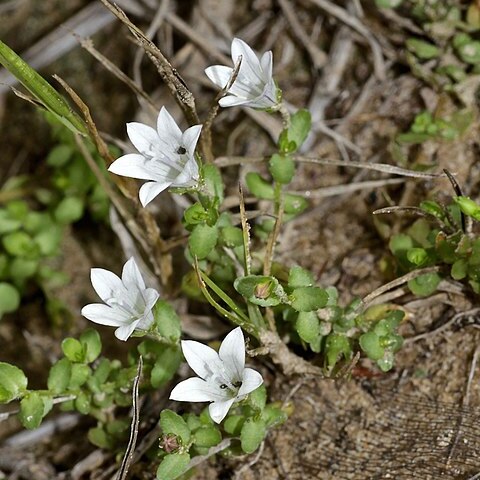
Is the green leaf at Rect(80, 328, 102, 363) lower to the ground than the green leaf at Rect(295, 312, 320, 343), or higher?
higher

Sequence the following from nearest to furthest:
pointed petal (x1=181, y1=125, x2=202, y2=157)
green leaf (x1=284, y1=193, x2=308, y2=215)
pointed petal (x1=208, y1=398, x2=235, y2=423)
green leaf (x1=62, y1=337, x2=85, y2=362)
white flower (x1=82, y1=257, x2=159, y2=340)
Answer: pointed petal (x1=208, y1=398, x2=235, y2=423) → pointed petal (x1=181, y1=125, x2=202, y2=157) → white flower (x1=82, y1=257, x2=159, y2=340) → green leaf (x1=62, y1=337, x2=85, y2=362) → green leaf (x1=284, y1=193, x2=308, y2=215)

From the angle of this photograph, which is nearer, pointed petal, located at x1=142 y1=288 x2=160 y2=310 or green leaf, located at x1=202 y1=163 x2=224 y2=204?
pointed petal, located at x1=142 y1=288 x2=160 y2=310

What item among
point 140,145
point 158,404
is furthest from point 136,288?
point 158,404

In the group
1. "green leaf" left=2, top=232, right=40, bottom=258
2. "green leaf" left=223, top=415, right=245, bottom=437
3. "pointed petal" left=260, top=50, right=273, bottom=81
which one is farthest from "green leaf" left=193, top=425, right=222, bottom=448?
"green leaf" left=2, top=232, right=40, bottom=258

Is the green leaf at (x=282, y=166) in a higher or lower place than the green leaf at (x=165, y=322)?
higher

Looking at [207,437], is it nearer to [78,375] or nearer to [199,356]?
[199,356]

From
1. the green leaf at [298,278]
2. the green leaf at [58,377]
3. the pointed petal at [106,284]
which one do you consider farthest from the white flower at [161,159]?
the green leaf at [58,377]

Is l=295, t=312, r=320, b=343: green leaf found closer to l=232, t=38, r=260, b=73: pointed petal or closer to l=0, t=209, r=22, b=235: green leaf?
l=232, t=38, r=260, b=73: pointed petal

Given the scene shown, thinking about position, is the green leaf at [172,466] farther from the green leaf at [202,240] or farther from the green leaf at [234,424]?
the green leaf at [202,240]
